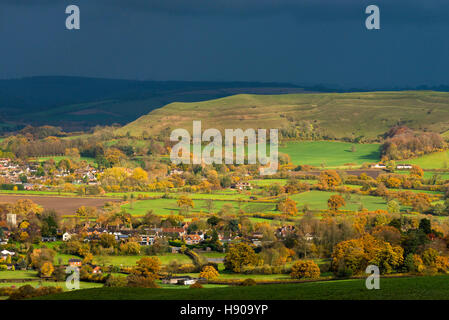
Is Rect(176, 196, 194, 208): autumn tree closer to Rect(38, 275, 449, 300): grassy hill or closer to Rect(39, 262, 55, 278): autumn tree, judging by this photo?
Rect(39, 262, 55, 278): autumn tree

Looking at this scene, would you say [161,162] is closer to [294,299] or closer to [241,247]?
[241,247]

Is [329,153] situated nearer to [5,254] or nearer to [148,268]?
[5,254]

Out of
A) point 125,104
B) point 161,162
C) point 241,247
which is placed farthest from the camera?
point 125,104

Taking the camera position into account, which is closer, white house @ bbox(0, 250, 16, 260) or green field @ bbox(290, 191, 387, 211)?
white house @ bbox(0, 250, 16, 260)

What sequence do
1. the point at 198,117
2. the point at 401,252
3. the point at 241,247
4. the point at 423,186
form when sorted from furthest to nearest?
the point at 198,117, the point at 423,186, the point at 241,247, the point at 401,252

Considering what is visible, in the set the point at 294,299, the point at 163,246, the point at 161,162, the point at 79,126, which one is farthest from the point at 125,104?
the point at 294,299

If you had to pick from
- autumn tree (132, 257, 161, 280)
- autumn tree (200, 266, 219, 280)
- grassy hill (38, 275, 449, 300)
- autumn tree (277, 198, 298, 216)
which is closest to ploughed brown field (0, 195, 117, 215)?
autumn tree (277, 198, 298, 216)

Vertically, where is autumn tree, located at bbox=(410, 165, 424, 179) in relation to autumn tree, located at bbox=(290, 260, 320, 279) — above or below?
above

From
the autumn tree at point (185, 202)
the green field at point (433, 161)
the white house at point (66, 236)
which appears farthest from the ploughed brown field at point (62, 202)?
the green field at point (433, 161)
